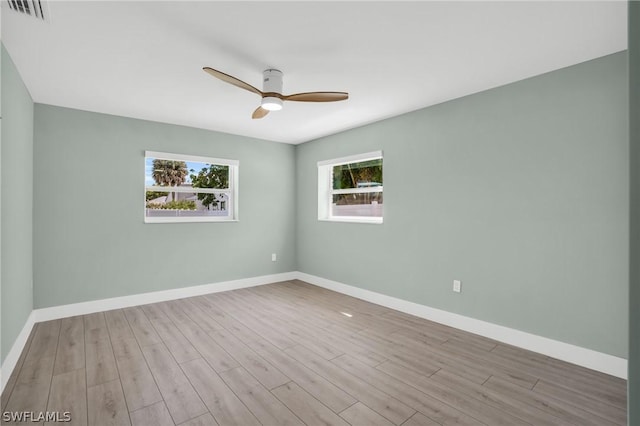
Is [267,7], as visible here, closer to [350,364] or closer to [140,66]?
[140,66]

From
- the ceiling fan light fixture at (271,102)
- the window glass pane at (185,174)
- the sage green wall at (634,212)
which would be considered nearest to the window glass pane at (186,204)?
the window glass pane at (185,174)

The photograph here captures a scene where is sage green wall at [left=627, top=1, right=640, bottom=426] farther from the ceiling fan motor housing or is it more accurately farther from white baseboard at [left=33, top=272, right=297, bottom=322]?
white baseboard at [left=33, top=272, right=297, bottom=322]

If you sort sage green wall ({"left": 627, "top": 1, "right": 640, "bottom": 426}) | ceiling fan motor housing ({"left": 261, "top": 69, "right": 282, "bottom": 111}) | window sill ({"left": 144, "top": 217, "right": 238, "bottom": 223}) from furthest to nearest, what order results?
window sill ({"left": 144, "top": 217, "right": 238, "bottom": 223}), ceiling fan motor housing ({"left": 261, "top": 69, "right": 282, "bottom": 111}), sage green wall ({"left": 627, "top": 1, "right": 640, "bottom": 426})

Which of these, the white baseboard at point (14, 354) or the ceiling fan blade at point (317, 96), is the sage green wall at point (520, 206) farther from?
the white baseboard at point (14, 354)

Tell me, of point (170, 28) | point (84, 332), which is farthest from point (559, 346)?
point (84, 332)

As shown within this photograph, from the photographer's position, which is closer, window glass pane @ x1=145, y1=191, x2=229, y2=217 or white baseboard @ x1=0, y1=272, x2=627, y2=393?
white baseboard @ x1=0, y1=272, x2=627, y2=393

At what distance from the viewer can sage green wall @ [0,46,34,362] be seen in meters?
2.39

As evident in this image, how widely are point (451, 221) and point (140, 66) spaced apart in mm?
3304

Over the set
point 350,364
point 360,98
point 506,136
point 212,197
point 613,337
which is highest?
point 360,98

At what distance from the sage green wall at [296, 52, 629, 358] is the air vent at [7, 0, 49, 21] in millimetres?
3371

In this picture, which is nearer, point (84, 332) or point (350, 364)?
point (350, 364)

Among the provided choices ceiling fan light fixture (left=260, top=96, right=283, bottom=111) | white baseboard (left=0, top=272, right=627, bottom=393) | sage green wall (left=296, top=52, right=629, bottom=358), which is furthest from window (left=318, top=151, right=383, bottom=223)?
ceiling fan light fixture (left=260, top=96, right=283, bottom=111)

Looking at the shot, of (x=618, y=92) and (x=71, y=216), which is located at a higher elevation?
(x=618, y=92)

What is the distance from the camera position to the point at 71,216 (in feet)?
12.3
